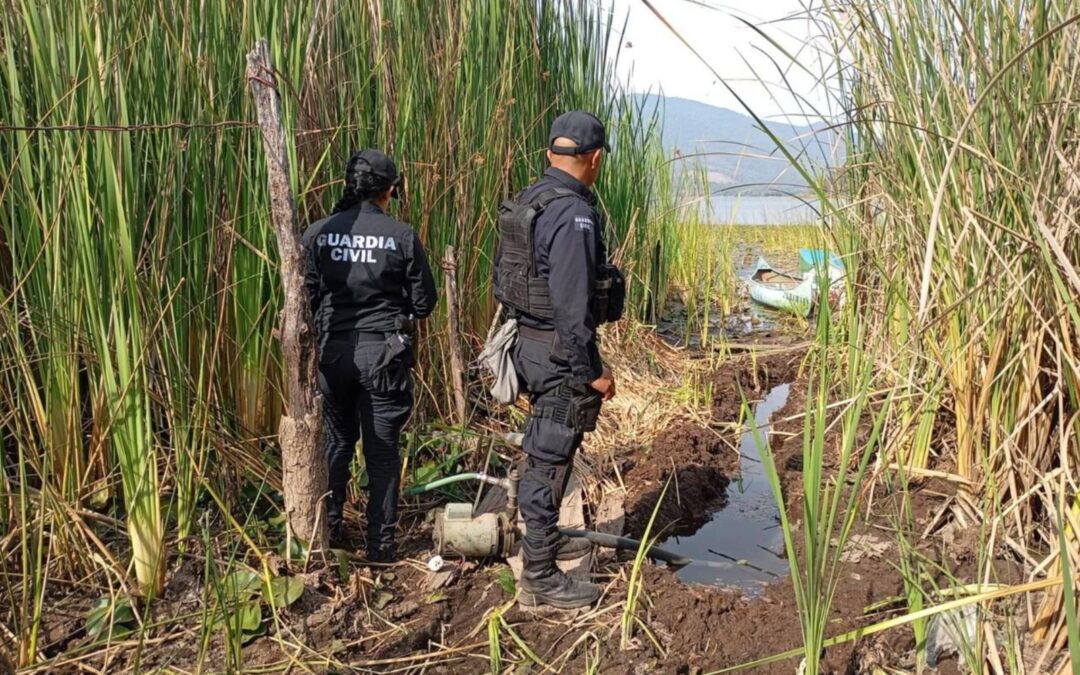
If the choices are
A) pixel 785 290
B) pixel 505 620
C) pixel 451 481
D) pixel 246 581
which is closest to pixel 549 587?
pixel 505 620

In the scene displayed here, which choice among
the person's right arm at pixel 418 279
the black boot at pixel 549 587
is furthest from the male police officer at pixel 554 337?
the person's right arm at pixel 418 279

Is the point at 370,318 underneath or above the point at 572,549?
above

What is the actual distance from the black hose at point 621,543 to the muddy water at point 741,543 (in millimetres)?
112

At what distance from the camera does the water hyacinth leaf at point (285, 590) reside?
2.64 metres

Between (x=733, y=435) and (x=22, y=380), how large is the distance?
3684mm

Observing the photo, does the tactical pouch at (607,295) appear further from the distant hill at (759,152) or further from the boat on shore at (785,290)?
the boat on shore at (785,290)

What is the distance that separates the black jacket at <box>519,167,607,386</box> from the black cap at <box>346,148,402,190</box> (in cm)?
61

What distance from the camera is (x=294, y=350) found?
8.92ft

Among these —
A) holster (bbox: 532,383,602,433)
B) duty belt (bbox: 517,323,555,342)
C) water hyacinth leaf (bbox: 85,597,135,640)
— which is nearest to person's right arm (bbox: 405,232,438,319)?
duty belt (bbox: 517,323,555,342)

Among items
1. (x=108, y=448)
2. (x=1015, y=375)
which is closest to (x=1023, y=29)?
(x=1015, y=375)

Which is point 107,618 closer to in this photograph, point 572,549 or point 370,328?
point 370,328

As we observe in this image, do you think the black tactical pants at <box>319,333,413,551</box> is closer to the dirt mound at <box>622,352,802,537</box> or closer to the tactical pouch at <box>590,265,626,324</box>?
A: the tactical pouch at <box>590,265,626,324</box>

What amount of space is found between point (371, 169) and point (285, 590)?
58.4 inches

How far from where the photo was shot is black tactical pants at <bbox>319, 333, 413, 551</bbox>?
120 inches
